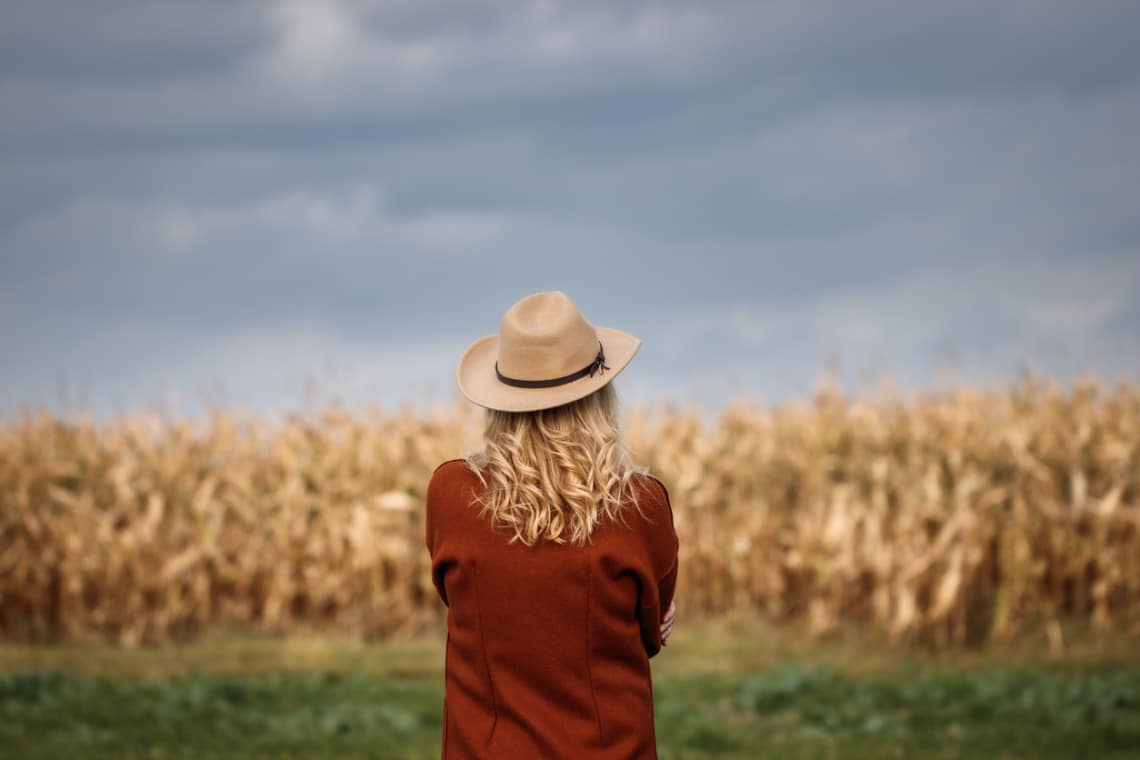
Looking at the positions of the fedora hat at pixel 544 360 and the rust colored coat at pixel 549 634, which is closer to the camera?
the rust colored coat at pixel 549 634

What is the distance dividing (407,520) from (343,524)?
872mm

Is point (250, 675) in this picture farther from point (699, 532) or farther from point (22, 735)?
point (699, 532)

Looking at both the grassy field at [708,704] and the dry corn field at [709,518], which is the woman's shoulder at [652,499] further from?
the dry corn field at [709,518]

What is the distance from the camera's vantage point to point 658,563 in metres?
3.03

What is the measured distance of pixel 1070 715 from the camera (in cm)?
778

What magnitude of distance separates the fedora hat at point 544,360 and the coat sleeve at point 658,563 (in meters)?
0.35

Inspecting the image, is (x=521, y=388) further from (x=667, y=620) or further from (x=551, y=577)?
(x=667, y=620)

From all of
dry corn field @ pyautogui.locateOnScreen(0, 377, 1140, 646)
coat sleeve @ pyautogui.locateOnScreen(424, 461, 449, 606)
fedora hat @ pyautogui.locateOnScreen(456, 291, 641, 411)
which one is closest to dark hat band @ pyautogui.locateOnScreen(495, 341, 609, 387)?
fedora hat @ pyautogui.locateOnScreen(456, 291, 641, 411)

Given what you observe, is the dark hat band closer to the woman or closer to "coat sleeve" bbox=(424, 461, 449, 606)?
the woman

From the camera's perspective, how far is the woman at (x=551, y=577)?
2885 mm

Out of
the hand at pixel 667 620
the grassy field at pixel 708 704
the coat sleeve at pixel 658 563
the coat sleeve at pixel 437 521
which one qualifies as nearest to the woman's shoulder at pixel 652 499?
the coat sleeve at pixel 658 563

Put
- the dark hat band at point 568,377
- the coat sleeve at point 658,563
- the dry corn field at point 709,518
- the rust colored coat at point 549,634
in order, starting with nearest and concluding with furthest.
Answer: the rust colored coat at point 549,634 → the coat sleeve at point 658,563 → the dark hat band at point 568,377 → the dry corn field at point 709,518

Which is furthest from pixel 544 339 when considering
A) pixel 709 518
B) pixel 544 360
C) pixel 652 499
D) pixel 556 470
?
pixel 709 518

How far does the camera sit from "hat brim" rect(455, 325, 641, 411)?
3.04 m
